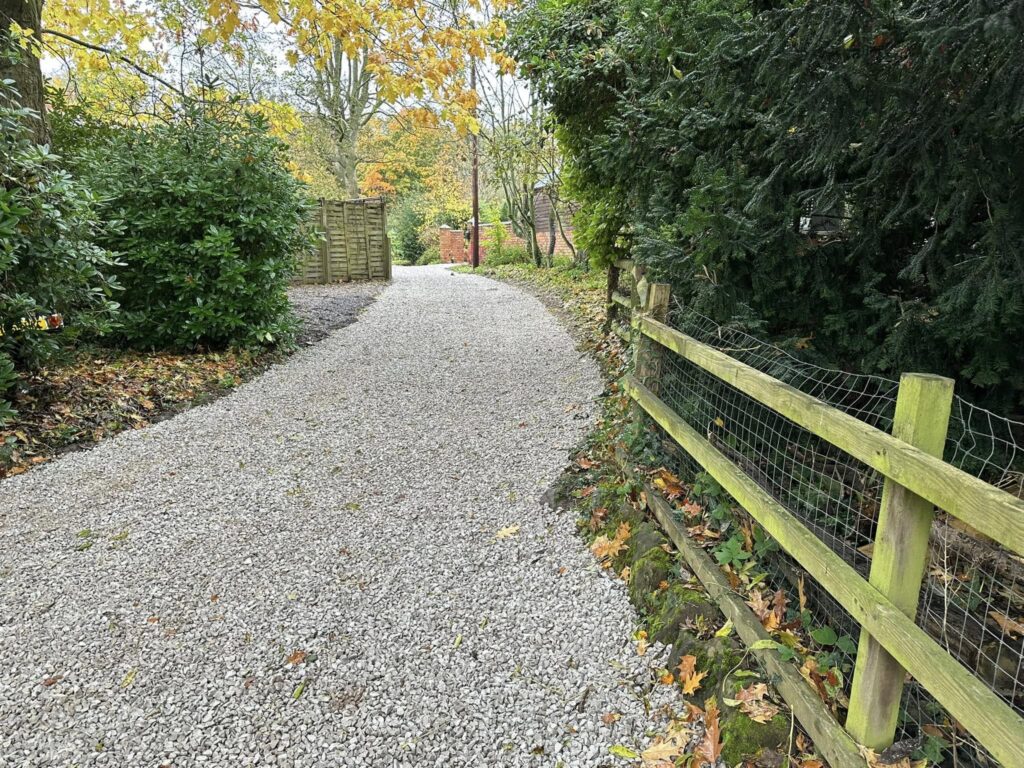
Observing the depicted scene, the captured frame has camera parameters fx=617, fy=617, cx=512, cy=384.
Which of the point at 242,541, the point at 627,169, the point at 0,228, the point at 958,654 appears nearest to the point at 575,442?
A: the point at 627,169

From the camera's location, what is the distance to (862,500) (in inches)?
112

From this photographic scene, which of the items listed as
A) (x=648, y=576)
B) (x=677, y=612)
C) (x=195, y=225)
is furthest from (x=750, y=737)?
(x=195, y=225)

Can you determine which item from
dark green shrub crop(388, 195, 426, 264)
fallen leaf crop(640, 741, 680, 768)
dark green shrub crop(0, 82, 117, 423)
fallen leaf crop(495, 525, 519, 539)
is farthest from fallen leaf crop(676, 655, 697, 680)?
dark green shrub crop(388, 195, 426, 264)

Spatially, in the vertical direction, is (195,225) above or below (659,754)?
above

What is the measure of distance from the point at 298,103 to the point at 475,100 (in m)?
13.4

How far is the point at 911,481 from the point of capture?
4.86ft

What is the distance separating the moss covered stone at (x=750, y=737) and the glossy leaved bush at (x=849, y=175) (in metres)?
1.85

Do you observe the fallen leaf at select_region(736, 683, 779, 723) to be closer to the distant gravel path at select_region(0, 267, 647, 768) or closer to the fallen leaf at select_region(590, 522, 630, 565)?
the distant gravel path at select_region(0, 267, 647, 768)

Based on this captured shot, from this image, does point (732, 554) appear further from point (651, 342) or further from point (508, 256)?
point (508, 256)

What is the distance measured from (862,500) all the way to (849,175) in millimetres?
1836

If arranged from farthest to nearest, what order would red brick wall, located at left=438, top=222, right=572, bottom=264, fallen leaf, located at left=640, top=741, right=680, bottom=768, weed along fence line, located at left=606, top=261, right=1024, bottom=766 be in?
red brick wall, located at left=438, top=222, right=572, bottom=264
fallen leaf, located at left=640, top=741, right=680, bottom=768
weed along fence line, located at left=606, top=261, right=1024, bottom=766

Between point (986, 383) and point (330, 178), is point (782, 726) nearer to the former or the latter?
point (986, 383)

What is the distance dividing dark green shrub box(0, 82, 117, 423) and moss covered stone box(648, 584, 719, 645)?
473cm

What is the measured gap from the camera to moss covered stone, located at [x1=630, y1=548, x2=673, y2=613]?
2.78 meters
